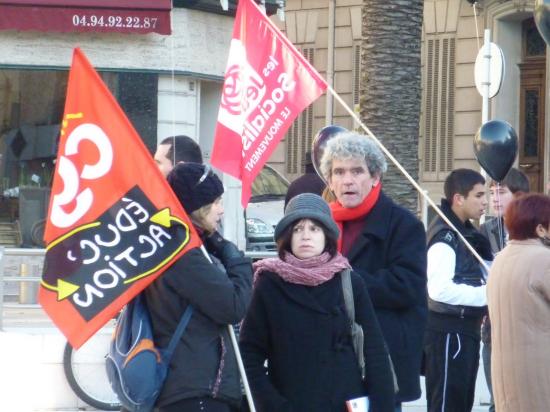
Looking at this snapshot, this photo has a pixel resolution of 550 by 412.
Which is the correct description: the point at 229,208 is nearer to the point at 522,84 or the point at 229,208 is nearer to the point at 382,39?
the point at 382,39

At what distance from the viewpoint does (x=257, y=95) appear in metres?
7.29

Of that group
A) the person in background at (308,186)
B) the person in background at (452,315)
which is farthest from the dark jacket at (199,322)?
the person in background at (308,186)

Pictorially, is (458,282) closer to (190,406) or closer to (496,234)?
(496,234)

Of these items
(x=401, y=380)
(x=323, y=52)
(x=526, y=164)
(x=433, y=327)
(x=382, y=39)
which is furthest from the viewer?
(x=323, y=52)

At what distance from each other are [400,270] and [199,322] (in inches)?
42.2

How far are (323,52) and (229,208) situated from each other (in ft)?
41.3

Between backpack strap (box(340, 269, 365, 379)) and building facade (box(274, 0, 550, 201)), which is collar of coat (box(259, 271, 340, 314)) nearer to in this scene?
backpack strap (box(340, 269, 365, 379))

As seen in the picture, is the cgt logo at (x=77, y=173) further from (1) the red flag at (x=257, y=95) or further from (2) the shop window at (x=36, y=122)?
(2) the shop window at (x=36, y=122)

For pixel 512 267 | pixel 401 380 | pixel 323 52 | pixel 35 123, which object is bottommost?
pixel 401 380

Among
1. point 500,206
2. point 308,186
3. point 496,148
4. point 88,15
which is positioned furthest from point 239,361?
point 88,15

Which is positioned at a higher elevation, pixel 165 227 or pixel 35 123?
pixel 35 123

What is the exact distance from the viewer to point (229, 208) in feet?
49.2

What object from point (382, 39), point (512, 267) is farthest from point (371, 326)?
point (382, 39)

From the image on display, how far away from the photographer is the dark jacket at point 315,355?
4.94m
